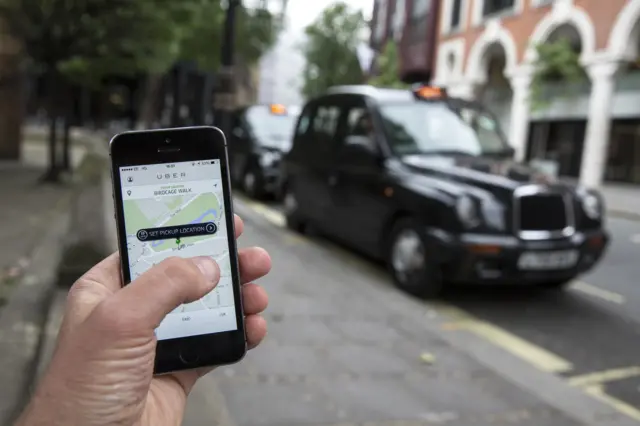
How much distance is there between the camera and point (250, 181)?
1030cm

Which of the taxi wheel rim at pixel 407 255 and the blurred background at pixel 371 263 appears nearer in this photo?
the blurred background at pixel 371 263

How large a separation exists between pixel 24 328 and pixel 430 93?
4.18 m

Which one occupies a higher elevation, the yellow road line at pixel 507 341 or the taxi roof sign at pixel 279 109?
the taxi roof sign at pixel 279 109

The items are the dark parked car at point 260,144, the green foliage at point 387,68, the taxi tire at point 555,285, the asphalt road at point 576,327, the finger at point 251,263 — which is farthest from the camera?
the dark parked car at point 260,144

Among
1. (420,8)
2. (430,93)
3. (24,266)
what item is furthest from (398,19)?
(24,266)

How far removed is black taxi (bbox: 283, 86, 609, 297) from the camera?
15.2 feet

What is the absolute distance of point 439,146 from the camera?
567 centimetres

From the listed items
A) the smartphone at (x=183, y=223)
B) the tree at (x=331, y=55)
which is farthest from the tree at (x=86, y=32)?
the smartphone at (x=183, y=223)

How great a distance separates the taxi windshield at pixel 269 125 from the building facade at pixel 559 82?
9.88 ft

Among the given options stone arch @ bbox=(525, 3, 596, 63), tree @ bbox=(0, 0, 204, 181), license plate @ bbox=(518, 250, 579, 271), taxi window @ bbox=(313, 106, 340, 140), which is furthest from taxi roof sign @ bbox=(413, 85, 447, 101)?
tree @ bbox=(0, 0, 204, 181)

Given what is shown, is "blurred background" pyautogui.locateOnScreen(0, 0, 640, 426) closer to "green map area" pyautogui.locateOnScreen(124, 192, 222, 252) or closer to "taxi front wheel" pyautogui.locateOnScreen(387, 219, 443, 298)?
"taxi front wheel" pyautogui.locateOnScreen(387, 219, 443, 298)

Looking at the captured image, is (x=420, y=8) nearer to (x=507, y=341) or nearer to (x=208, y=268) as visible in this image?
(x=507, y=341)

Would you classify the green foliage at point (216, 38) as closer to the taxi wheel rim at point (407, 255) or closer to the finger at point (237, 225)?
the taxi wheel rim at point (407, 255)

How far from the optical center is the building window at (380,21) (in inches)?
243
